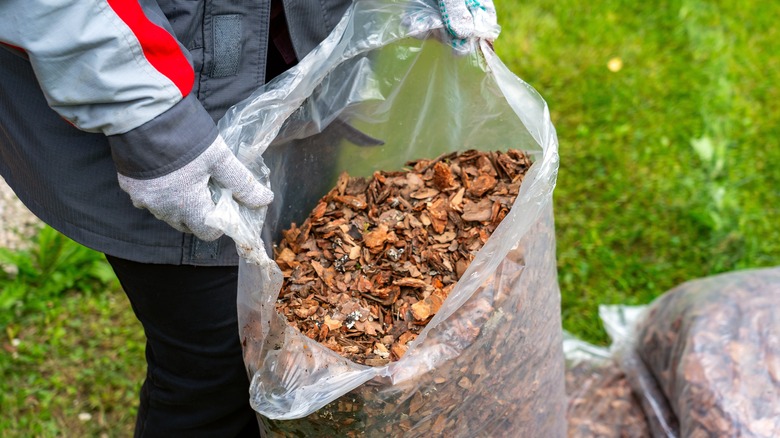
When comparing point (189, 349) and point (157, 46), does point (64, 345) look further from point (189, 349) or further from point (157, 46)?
point (157, 46)

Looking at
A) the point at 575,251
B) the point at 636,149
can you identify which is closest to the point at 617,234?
the point at 575,251

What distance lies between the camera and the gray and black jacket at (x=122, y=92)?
110 cm

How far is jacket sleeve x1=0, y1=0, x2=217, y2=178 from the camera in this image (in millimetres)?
1079

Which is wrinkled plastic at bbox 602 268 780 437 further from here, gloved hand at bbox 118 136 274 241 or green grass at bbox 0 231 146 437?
green grass at bbox 0 231 146 437

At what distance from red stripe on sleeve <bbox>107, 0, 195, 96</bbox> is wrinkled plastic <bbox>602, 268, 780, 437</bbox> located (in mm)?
1295

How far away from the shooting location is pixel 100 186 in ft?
4.49

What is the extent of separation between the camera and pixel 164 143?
1170 millimetres

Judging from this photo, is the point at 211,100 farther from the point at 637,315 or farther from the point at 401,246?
the point at 637,315

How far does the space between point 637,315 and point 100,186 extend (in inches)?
61.2

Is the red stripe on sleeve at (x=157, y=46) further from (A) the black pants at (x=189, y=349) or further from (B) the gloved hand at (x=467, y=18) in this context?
(B) the gloved hand at (x=467, y=18)

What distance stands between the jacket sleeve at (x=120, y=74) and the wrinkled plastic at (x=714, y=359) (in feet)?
4.04

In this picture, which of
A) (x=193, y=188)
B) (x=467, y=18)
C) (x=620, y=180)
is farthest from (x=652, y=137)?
(x=193, y=188)

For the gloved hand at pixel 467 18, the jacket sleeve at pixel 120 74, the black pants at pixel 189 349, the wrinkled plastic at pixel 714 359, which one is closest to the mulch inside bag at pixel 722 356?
the wrinkled plastic at pixel 714 359

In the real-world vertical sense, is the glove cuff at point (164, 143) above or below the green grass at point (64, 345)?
above
